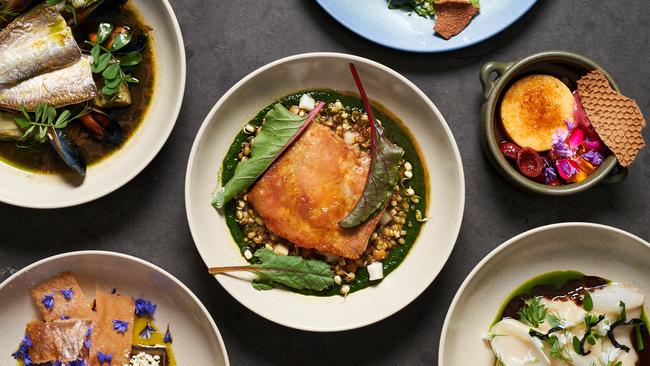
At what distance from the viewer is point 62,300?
2.77 m

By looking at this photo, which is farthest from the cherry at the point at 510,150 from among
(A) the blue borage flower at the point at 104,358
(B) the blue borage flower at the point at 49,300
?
(B) the blue borage flower at the point at 49,300

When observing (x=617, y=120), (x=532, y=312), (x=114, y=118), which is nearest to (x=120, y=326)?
(x=114, y=118)

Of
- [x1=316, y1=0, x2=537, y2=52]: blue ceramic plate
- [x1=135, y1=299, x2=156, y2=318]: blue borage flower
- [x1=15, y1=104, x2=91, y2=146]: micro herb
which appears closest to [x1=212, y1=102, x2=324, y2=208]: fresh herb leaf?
[x1=316, y1=0, x2=537, y2=52]: blue ceramic plate

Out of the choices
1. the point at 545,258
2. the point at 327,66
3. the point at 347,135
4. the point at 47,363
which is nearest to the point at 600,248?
the point at 545,258

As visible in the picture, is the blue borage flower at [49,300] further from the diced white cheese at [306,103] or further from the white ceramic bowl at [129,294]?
the diced white cheese at [306,103]

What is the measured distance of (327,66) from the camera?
2682mm

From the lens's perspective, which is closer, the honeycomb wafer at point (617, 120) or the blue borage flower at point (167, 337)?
the honeycomb wafer at point (617, 120)

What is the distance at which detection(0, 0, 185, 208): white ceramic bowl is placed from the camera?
264cm

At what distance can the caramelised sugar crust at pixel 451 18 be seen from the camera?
9.05 feet

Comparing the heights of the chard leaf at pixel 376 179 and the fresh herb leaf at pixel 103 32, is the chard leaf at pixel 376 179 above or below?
below

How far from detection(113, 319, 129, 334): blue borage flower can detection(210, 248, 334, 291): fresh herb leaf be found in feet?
1.88

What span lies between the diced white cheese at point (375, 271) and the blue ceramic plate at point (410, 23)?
34.8 inches

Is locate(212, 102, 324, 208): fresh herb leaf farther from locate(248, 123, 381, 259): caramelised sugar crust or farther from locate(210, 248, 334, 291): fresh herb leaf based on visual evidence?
locate(210, 248, 334, 291): fresh herb leaf

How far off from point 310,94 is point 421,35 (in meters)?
0.52
